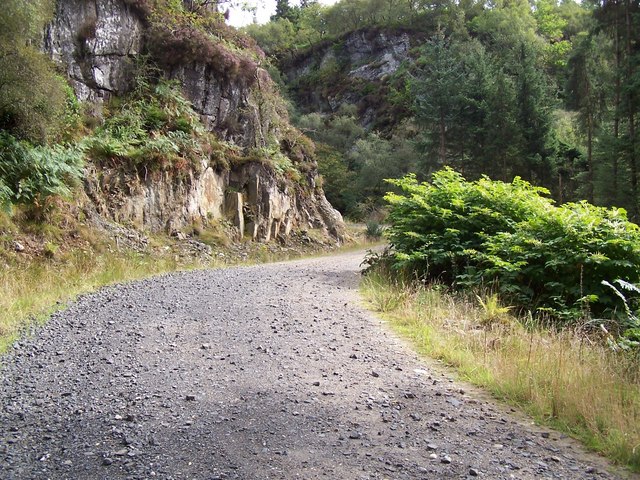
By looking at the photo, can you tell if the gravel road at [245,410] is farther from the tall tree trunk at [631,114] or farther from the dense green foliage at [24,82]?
the tall tree trunk at [631,114]

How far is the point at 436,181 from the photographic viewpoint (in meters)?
11.4

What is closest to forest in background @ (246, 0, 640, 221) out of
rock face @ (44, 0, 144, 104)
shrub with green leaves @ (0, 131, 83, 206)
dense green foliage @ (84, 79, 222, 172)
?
dense green foliage @ (84, 79, 222, 172)

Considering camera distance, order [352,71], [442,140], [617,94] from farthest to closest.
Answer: [352,71], [442,140], [617,94]

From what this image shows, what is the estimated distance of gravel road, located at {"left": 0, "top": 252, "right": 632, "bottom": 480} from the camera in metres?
2.83

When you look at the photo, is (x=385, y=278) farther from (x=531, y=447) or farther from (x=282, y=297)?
(x=531, y=447)

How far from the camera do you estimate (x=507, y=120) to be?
27906 millimetres

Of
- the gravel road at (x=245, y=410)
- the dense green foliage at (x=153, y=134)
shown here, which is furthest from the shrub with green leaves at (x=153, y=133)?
the gravel road at (x=245, y=410)

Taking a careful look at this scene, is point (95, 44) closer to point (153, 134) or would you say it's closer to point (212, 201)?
point (153, 134)

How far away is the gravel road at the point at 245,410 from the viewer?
9.29 ft

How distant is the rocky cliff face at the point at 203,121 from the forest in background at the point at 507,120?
368 inches

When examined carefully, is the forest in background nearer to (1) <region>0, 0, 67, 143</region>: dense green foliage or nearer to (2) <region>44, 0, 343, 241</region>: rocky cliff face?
(2) <region>44, 0, 343, 241</region>: rocky cliff face

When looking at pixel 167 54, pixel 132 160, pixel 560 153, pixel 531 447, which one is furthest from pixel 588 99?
pixel 531 447

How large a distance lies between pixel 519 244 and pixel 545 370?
4462 mm

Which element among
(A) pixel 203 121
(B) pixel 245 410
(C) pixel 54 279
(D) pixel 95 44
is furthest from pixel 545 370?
(A) pixel 203 121
